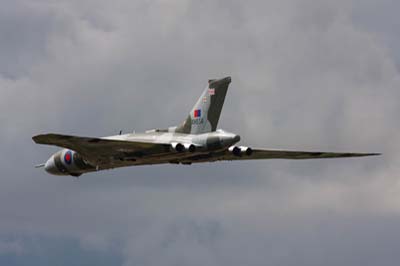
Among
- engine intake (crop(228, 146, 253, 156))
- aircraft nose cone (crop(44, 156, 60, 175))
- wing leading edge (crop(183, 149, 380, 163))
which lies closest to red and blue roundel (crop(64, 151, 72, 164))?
aircraft nose cone (crop(44, 156, 60, 175))

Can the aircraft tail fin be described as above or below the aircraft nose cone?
above

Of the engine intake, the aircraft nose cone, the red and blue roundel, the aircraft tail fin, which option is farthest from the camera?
the aircraft nose cone

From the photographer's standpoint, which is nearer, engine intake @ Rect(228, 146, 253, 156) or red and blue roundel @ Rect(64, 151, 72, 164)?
engine intake @ Rect(228, 146, 253, 156)

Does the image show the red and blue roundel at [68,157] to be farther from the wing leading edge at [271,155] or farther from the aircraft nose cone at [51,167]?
the wing leading edge at [271,155]

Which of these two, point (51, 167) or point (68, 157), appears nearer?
point (68, 157)

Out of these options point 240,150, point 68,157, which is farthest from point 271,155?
point 68,157

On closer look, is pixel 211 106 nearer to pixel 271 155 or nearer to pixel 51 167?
pixel 271 155

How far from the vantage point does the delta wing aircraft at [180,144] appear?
70.6 metres

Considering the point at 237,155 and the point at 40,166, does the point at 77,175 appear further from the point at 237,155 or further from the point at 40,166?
the point at 237,155

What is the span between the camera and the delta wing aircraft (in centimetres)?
7062

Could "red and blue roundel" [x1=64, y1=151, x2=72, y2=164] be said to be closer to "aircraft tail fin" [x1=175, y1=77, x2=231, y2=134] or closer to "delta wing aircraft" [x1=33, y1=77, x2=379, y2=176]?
"delta wing aircraft" [x1=33, y1=77, x2=379, y2=176]

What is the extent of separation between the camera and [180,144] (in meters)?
71.2

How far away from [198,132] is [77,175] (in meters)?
15.2

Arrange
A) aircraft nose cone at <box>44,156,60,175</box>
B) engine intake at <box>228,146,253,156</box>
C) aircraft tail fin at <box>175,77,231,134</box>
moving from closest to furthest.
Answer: aircraft tail fin at <box>175,77,231,134</box> → engine intake at <box>228,146,253,156</box> → aircraft nose cone at <box>44,156,60,175</box>
